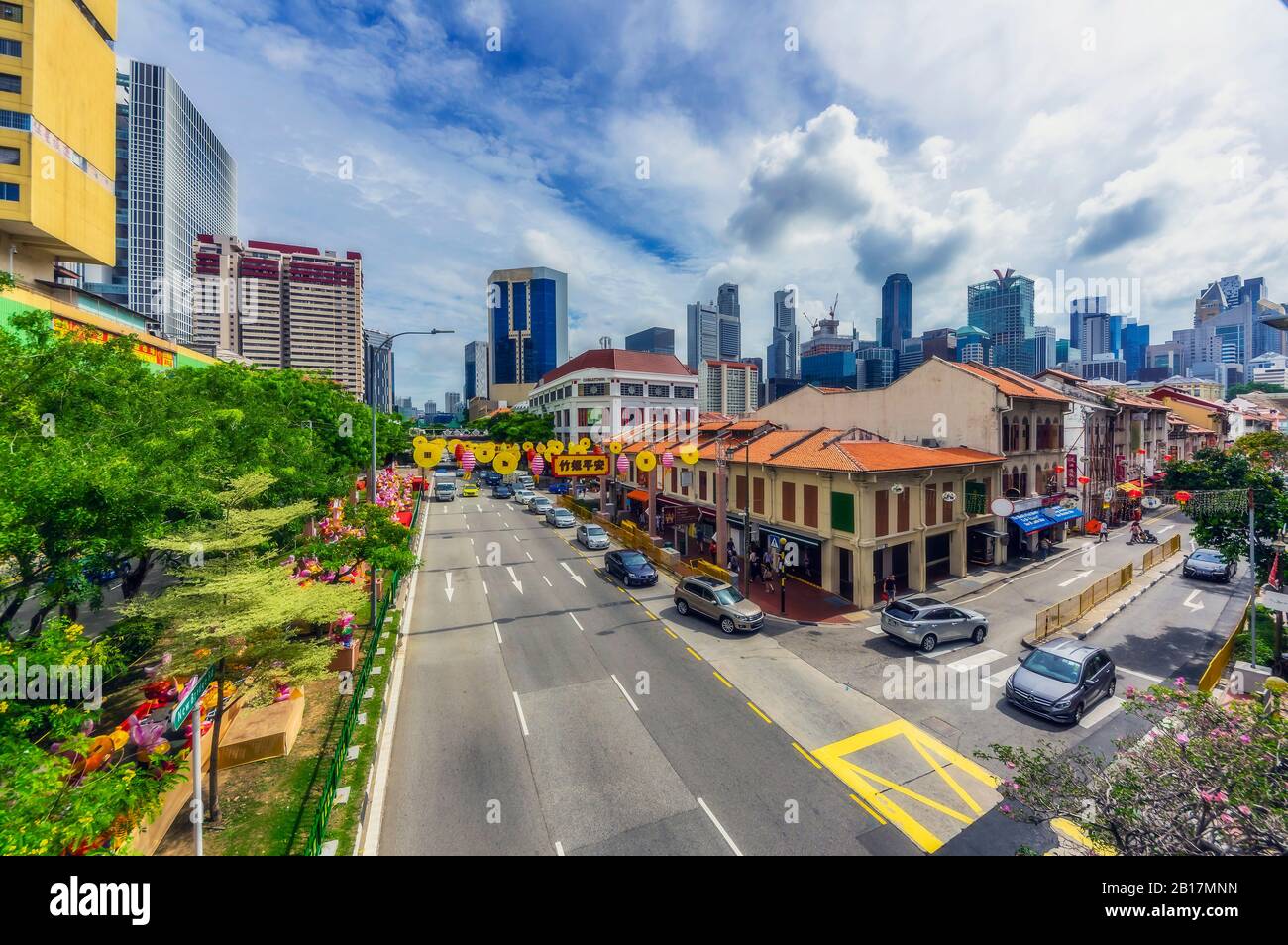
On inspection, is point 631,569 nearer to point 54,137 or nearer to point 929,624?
point 929,624

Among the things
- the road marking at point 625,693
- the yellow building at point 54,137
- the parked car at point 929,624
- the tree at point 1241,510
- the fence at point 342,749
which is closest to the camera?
the fence at point 342,749

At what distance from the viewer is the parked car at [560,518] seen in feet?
136

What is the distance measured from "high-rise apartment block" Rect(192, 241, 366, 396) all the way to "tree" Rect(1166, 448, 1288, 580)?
201 meters

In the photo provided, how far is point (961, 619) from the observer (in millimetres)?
18750

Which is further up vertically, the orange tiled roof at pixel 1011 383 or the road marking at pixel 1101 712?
the orange tiled roof at pixel 1011 383

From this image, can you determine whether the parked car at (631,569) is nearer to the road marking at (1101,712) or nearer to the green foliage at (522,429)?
the road marking at (1101,712)

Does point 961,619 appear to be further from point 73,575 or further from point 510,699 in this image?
point 73,575

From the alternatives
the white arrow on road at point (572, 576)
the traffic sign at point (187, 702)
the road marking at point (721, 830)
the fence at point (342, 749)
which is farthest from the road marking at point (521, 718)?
the white arrow on road at point (572, 576)

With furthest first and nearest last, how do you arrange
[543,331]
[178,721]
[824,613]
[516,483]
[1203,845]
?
[543,331] → [516,483] → [824,613] → [178,721] → [1203,845]

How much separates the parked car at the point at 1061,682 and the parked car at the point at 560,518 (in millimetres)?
31419

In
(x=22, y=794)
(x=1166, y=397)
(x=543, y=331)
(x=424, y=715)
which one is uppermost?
(x=543, y=331)
